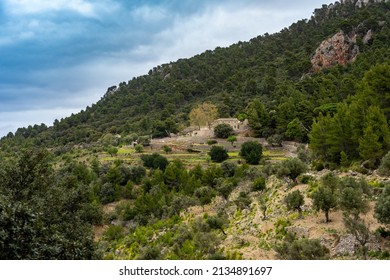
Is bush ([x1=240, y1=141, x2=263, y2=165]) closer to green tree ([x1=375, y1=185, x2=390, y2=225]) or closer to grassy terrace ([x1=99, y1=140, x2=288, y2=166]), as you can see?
grassy terrace ([x1=99, y1=140, x2=288, y2=166])

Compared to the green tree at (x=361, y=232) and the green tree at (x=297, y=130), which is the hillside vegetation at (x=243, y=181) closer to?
the green tree at (x=361, y=232)

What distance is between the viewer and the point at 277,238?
2370cm

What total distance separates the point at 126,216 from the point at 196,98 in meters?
88.2

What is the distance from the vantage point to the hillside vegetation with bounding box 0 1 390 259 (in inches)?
719

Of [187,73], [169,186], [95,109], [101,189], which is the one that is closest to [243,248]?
[169,186]

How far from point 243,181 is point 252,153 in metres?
12.4

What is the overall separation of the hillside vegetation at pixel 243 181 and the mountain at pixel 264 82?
0.59m

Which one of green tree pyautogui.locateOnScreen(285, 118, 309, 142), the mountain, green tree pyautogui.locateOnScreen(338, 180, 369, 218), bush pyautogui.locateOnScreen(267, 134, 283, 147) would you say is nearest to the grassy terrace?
bush pyautogui.locateOnScreen(267, 134, 283, 147)

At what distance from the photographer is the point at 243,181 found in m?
46.5

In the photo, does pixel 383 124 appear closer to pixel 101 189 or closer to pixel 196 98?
pixel 101 189

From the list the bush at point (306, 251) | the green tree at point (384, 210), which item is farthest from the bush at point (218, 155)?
the green tree at point (384, 210)

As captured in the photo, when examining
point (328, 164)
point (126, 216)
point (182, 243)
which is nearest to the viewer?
point (182, 243)

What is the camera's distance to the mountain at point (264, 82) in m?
74.4

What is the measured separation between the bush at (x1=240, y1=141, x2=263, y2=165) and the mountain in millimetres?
8729
